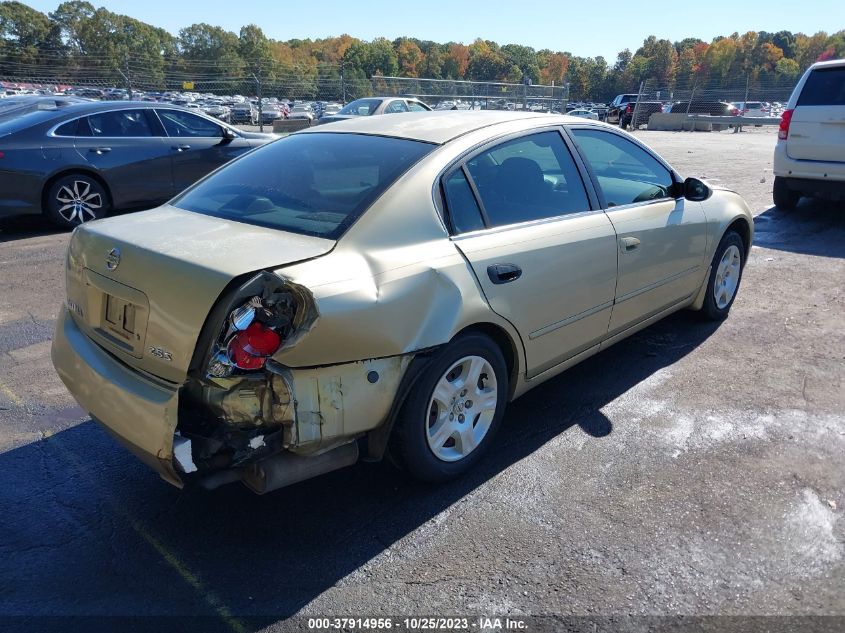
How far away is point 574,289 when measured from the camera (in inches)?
145

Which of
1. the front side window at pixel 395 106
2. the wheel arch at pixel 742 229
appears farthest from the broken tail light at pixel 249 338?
the front side window at pixel 395 106

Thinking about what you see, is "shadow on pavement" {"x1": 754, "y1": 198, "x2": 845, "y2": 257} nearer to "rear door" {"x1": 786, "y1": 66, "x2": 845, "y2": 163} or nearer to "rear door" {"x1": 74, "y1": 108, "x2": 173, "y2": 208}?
"rear door" {"x1": 786, "y1": 66, "x2": 845, "y2": 163}

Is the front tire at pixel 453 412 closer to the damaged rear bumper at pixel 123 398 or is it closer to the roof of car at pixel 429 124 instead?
the damaged rear bumper at pixel 123 398

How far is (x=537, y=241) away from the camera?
11.4ft

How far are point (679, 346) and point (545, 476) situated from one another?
2.19 metres

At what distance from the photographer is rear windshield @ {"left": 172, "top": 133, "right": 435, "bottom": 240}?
3.10 metres

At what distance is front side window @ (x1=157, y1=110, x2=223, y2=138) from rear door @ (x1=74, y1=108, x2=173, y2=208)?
179 millimetres

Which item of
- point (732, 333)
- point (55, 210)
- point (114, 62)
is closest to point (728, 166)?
point (732, 333)

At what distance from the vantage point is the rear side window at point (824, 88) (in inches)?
341

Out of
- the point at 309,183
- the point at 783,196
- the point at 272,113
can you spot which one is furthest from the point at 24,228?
the point at 272,113

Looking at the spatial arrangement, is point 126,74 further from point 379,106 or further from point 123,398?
point 123,398

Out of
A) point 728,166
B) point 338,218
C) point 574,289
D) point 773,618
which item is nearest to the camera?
point 773,618

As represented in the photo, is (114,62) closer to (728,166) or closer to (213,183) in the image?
(728,166)

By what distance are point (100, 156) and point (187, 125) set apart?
1304mm
